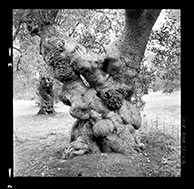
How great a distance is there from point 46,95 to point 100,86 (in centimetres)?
720

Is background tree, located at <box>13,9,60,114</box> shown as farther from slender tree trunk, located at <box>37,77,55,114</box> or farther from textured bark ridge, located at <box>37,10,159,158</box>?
textured bark ridge, located at <box>37,10,159,158</box>

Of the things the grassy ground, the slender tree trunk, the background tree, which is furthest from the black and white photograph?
the slender tree trunk

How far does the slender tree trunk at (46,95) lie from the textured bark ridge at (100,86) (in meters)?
6.49

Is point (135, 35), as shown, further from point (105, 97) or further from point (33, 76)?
point (33, 76)

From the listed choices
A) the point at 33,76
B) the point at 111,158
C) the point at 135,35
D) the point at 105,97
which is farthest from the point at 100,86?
the point at 33,76

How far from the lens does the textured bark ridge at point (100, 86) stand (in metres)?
4.14

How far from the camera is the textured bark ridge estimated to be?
414 cm

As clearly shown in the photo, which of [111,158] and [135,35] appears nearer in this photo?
[111,158]

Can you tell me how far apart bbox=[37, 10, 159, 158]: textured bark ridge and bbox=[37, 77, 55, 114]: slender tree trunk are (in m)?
6.49

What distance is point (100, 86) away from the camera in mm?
4422
